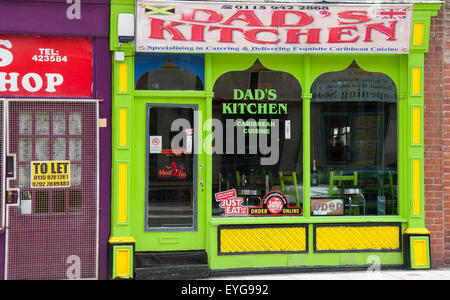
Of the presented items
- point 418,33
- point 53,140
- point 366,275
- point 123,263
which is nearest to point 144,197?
point 123,263

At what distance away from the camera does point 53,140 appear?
6602 mm

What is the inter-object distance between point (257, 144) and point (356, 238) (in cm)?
193

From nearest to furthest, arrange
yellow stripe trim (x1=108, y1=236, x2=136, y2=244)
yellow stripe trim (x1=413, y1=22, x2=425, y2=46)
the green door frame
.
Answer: yellow stripe trim (x1=108, y1=236, x2=136, y2=244), the green door frame, yellow stripe trim (x1=413, y1=22, x2=425, y2=46)

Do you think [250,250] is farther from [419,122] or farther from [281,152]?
[419,122]

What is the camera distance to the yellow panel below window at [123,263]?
21.5 feet

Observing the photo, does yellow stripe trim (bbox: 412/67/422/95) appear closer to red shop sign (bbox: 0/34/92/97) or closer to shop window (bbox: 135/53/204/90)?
shop window (bbox: 135/53/204/90)

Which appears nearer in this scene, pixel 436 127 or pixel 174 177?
pixel 174 177

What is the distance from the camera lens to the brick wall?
7168 millimetres

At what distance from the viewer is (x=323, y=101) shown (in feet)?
23.6

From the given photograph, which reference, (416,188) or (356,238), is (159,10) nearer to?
(356,238)

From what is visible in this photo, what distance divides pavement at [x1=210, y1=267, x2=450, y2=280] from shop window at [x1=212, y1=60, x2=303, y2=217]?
87 cm

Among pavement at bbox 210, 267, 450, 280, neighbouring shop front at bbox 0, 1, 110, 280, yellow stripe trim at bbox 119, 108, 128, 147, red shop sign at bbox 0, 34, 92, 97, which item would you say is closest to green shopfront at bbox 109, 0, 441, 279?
yellow stripe trim at bbox 119, 108, 128, 147

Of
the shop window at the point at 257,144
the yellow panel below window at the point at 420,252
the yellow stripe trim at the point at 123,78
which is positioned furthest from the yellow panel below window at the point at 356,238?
the yellow stripe trim at the point at 123,78

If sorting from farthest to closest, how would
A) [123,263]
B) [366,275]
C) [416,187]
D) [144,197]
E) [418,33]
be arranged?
[416,187] → [418,33] → [144,197] → [366,275] → [123,263]
